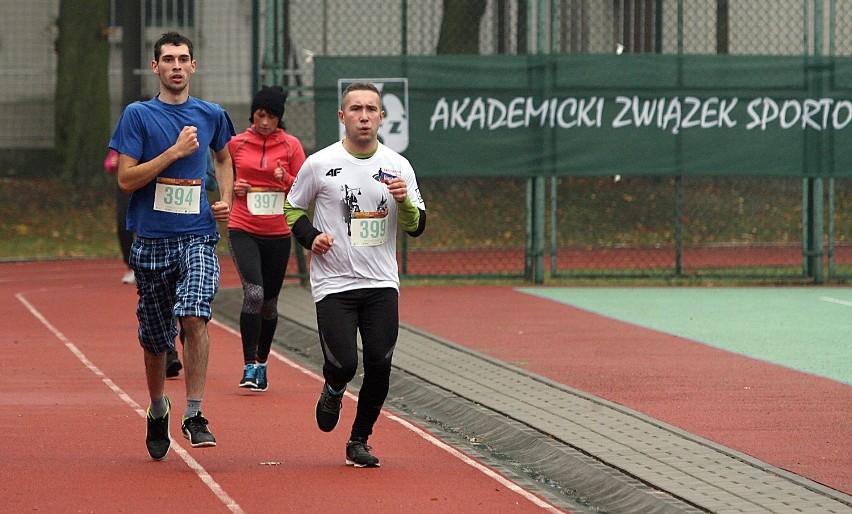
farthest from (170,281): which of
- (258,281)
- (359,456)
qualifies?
(258,281)

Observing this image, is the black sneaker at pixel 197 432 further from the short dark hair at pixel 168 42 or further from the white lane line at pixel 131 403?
the short dark hair at pixel 168 42

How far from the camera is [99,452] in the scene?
8656mm

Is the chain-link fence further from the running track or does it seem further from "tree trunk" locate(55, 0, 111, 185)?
the running track

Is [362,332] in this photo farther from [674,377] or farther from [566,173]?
[566,173]

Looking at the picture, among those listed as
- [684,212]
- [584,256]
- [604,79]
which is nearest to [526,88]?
[604,79]

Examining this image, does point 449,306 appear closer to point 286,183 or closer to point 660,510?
point 286,183

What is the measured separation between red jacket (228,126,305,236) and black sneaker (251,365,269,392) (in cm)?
91

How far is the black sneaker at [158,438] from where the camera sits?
8.35m

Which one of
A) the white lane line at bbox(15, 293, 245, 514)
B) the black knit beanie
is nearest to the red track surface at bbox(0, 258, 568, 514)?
the white lane line at bbox(15, 293, 245, 514)

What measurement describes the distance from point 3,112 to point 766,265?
613 inches

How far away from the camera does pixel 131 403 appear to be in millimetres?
10398

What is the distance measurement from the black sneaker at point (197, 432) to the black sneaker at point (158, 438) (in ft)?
0.34

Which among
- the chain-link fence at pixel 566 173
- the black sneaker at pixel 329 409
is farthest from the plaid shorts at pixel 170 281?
the chain-link fence at pixel 566 173

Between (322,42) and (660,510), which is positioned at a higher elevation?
(322,42)
